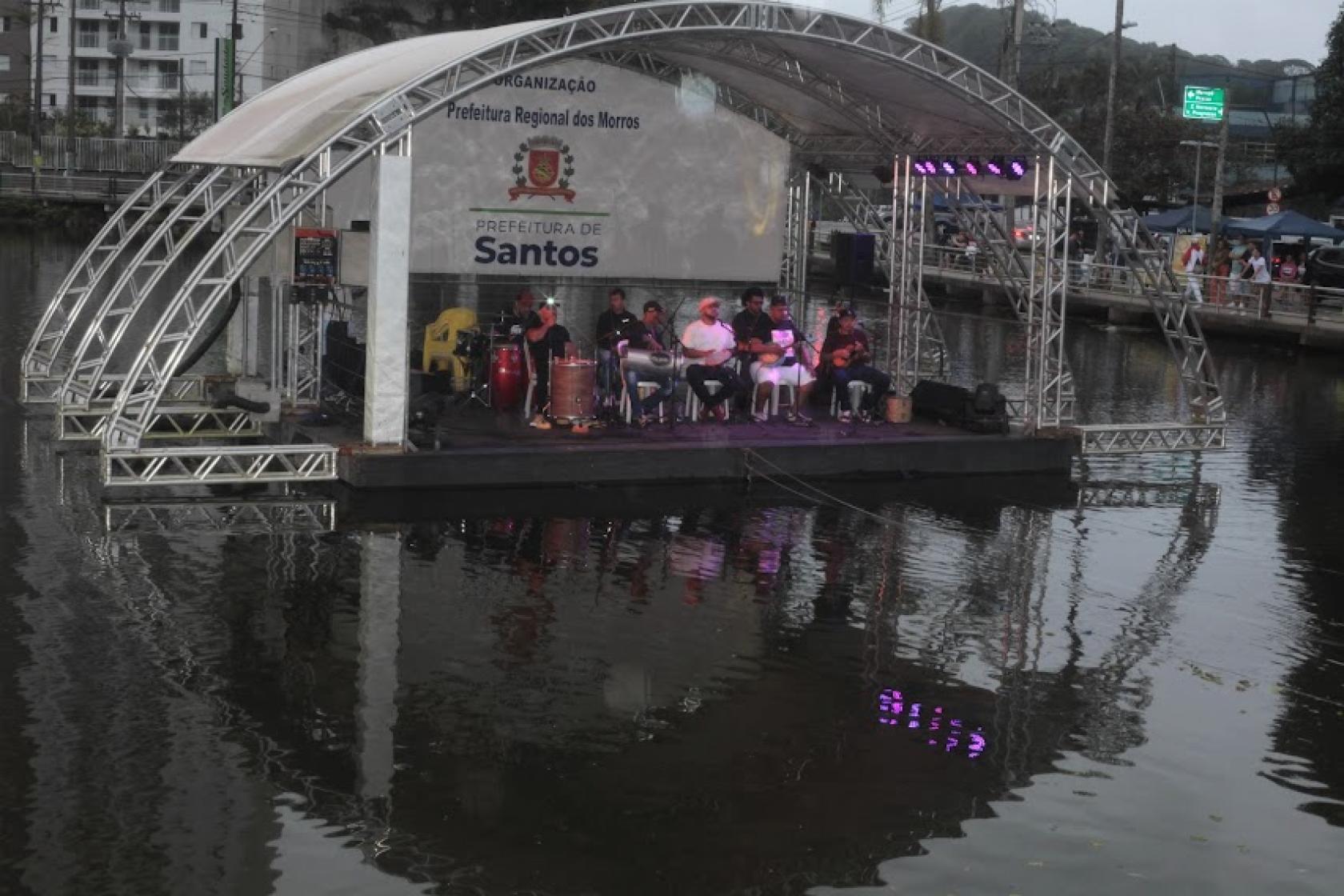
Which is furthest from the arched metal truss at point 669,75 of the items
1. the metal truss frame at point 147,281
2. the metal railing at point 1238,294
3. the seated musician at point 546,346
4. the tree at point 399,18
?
the tree at point 399,18

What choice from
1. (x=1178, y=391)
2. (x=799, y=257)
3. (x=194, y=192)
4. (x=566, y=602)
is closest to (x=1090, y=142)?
(x=1178, y=391)

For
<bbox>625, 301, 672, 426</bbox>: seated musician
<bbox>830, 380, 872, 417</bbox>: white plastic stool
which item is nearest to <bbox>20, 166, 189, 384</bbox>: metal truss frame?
<bbox>625, 301, 672, 426</bbox>: seated musician

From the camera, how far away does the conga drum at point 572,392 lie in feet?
61.8

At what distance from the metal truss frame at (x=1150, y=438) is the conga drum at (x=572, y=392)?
587cm

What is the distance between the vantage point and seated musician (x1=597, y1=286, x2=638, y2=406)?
19.5 metres

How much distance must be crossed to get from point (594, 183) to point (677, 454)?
377 cm

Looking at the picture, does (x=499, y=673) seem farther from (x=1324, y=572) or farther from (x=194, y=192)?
(x=194, y=192)

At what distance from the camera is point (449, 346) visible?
69.1 feet

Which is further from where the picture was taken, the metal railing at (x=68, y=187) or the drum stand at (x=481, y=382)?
the metal railing at (x=68, y=187)

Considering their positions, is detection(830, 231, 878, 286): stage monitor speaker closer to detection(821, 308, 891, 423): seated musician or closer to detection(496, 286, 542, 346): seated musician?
detection(821, 308, 891, 423): seated musician

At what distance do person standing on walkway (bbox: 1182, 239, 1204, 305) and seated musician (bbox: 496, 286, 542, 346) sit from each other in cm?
2359

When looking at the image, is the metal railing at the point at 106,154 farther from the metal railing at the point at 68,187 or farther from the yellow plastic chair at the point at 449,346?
the yellow plastic chair at the point at 449,346

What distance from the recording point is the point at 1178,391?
2952 centimetres

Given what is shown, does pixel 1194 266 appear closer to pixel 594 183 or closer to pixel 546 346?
pixel 594 183
